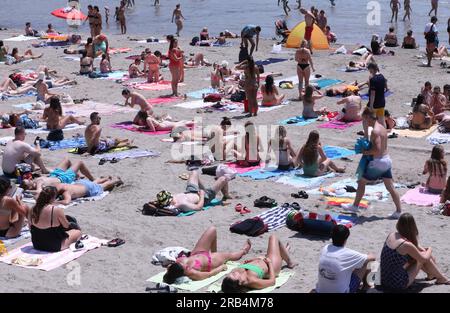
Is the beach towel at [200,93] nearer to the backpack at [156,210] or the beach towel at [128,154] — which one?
the beach towel at [128,154]

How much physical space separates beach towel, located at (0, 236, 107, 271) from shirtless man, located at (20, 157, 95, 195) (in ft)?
6.62

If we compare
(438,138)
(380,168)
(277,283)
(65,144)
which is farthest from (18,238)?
(438,138)

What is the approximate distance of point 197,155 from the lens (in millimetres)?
13648

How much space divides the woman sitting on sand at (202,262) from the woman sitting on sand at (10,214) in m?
2.25

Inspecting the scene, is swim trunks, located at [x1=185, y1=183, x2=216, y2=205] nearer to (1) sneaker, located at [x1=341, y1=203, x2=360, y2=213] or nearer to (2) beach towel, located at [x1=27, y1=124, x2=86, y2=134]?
(1) sneaker, located at [x1=341, y1=203, x2=360, y2=213]

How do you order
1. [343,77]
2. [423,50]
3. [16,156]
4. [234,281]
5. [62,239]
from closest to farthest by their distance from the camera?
1. [234,281]
2. [62,239]
3. [16,156]
4. [343,77]
5. [423,50]

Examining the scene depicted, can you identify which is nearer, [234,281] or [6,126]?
[234,281]

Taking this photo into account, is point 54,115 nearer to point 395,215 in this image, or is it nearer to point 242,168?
point 242,168

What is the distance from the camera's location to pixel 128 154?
45.9 ft

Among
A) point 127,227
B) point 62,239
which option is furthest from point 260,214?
point 62,239

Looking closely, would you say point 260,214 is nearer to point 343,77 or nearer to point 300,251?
point 300,251

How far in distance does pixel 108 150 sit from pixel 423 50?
1534 cm

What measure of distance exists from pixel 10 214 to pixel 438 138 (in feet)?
27.7
